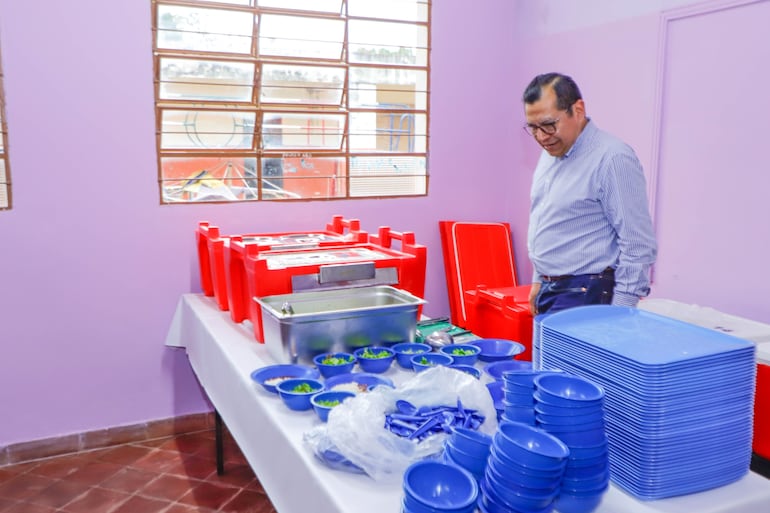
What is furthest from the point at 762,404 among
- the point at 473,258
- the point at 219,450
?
the point at 219,450

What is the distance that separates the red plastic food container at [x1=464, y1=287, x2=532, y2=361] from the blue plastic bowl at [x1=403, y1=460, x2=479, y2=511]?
1.46 meters

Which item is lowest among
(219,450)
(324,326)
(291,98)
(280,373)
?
(219,450)

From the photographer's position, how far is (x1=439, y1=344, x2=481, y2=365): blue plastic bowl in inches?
68.0

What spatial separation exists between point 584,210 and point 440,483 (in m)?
1.27

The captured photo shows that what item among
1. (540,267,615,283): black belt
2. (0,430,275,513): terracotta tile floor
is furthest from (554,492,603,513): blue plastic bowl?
(0,430,275,513): terracotta tile floor

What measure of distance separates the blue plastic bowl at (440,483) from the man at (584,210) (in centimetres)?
113

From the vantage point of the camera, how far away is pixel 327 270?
6.86 ft

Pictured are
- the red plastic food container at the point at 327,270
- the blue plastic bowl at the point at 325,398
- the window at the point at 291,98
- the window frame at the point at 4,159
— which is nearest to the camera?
the blue plastic bowl at the point at 325,398

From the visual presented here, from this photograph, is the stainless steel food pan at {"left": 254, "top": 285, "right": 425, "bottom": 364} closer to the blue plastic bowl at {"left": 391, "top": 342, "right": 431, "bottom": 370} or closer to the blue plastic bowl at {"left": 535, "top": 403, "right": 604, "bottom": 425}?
the blue plastic bowl at {"left": 391, "top": 342, "right": 431, "bottom": 370}

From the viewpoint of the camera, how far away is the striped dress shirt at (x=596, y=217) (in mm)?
1951

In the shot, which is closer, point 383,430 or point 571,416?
point 571,416

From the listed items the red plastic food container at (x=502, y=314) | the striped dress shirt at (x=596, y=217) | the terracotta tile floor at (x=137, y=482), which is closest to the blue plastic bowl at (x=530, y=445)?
the striped dress shirt at (x=596, y=217)

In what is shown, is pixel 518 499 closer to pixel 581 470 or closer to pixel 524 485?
pixel 524 485

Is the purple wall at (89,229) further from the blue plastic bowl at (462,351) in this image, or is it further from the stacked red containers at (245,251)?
the blue plastic bowl at (462,351)
